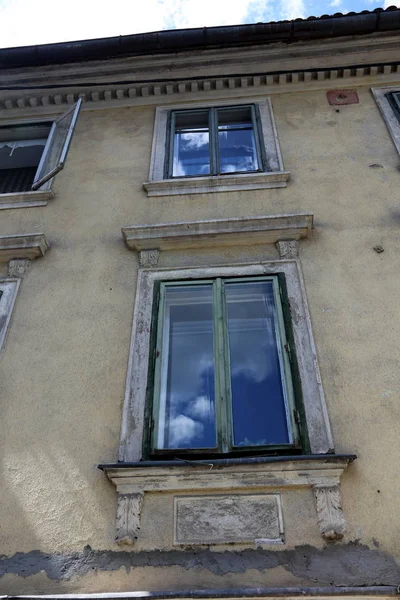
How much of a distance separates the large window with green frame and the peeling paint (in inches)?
27.2

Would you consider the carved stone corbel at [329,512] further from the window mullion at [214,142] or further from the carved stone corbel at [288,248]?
the window mullion at [214,142]

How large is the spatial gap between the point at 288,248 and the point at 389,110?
2906 millimetres

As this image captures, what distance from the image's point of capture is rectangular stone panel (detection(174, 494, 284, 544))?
3.59 m

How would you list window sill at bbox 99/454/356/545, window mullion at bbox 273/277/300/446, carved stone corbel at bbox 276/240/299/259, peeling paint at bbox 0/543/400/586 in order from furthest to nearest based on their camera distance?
carved stone corbel at bbox 276/240/299/259 → window mullion at bbox 273/277/300/446 → window sill at bbox 99/454/356/545 → peeling paint at bbox 0/543/400/586

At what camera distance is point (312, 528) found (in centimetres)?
359

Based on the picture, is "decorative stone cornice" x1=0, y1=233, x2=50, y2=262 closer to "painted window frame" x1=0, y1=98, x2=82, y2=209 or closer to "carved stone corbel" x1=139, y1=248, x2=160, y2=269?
"painted window frame" x1=0, y1=98, x2=82, y2=209

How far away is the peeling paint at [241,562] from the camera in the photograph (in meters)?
3.36

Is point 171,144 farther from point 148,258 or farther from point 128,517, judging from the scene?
point 128,517

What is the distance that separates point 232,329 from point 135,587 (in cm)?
216

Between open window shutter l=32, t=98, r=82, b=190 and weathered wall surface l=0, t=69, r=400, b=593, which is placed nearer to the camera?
weathered wall surface l=0, t=69, r=400, b=593

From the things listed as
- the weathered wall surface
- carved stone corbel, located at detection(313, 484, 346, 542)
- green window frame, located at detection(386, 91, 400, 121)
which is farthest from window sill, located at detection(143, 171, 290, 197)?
carved stone corbel, located at detection(313, 484, 346, 542)

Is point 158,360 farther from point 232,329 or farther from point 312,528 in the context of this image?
point 312,528

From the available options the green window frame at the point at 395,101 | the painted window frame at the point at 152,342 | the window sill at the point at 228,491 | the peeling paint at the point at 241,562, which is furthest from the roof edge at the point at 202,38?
the peeling paint at the point at 241,562

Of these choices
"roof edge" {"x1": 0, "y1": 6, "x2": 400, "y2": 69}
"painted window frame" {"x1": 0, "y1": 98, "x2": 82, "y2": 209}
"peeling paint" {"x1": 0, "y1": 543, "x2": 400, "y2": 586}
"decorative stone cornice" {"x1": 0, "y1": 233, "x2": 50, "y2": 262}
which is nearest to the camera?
"peeling paint" {"x1": 0, "y1": 543, "x2": 400, "y2": 586}
